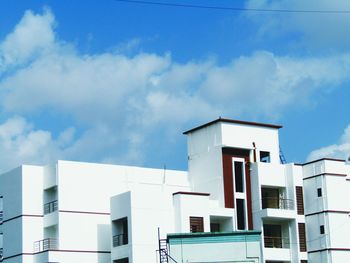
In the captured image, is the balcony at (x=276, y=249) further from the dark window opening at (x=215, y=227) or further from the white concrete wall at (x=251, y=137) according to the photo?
Result: the white concrete wall at (x=251, y=137)

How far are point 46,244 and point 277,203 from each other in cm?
1489

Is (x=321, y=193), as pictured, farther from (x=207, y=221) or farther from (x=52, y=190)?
(x=52, y=190)

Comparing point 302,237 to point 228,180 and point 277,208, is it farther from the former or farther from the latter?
point 228,180

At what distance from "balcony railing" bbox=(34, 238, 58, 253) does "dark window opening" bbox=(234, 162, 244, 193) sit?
11.7 m

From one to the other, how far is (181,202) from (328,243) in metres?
9.86

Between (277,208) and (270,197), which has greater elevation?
(270,197)

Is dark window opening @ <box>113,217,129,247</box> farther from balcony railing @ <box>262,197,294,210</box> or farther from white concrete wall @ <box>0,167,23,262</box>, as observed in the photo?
balcony railing @ <box>262,197,294,210</box>

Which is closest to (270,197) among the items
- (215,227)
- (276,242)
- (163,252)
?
Result: (276,242)

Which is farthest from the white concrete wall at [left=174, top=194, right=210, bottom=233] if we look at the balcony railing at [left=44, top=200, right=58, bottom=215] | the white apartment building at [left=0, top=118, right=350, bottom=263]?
the balcony railing at [left=44, top=200, right=58, bottom=215]

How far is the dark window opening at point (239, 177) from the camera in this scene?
173ft

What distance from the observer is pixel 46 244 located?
166 feet

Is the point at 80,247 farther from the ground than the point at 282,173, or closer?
closer

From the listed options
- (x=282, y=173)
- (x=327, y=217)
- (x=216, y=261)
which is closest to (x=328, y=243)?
(x=327, y=217)

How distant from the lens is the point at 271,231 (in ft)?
176
